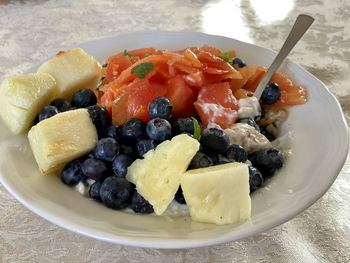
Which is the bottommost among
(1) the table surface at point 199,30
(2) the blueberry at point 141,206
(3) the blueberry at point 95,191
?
(1) the table surface at point 199,30

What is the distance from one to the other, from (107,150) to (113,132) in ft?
0.40

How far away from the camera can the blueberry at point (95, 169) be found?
116 centimetres

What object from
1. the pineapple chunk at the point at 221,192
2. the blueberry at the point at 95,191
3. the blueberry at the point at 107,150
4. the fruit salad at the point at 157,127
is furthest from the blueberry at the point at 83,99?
the pineapple chunk at the point at 221,192

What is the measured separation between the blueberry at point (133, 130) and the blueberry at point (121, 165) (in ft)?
0.29

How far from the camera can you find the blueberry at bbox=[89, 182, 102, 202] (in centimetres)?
115

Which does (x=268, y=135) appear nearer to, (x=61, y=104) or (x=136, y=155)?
(x=136, y=155)

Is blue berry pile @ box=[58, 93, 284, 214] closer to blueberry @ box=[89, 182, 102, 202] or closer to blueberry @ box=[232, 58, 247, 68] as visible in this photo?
blueberry @ box=[89, 182, 102, 202]

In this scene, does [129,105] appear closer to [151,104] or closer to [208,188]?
[151,104]

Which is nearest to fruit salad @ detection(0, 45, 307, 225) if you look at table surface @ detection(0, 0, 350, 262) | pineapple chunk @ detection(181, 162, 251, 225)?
pineapple chunk @ detection(181, 162, 251, 225)

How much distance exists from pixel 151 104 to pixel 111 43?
773 millimetres

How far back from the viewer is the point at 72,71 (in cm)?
151

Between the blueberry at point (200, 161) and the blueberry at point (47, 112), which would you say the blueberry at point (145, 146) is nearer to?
the blueberry at point (200, 161)

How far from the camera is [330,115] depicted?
1376 millimetres

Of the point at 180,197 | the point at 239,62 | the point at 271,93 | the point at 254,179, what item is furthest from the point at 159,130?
the point at 239,62
